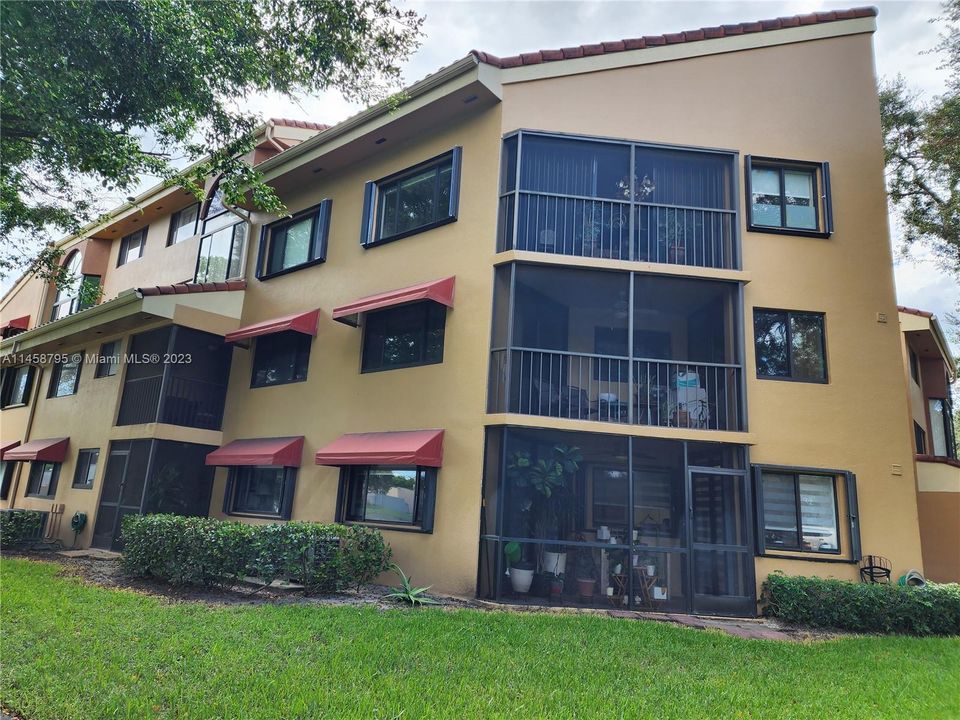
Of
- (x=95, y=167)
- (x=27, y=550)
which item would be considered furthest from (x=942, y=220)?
(x=27, y=550)

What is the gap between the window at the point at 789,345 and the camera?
11.9 metres

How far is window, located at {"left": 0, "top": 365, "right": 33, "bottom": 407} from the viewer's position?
22.5 m

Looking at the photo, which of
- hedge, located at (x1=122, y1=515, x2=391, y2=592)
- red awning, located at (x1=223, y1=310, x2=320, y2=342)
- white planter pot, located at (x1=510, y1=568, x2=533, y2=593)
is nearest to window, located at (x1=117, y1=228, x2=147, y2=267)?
red awning, located at (x1=223, y1=310, x2=320, y2=342)

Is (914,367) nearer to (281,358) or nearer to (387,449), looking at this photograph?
(387,449)

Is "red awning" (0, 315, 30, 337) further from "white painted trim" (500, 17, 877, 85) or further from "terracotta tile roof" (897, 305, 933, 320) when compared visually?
"terracotta tile roof" (897, 305, 933, 320)

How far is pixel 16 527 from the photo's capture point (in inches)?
639

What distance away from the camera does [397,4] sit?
10.5 meters

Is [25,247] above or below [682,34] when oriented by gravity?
below

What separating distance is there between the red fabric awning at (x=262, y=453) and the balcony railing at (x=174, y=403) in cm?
108

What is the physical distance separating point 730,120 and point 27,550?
18214 millimetres

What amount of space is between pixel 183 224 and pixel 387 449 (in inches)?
506

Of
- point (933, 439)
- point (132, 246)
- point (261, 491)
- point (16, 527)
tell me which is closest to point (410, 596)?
point (261, 491)

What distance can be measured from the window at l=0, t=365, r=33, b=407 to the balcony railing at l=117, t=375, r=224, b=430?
8.27m

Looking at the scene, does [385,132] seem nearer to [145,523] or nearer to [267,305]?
[267,305]
